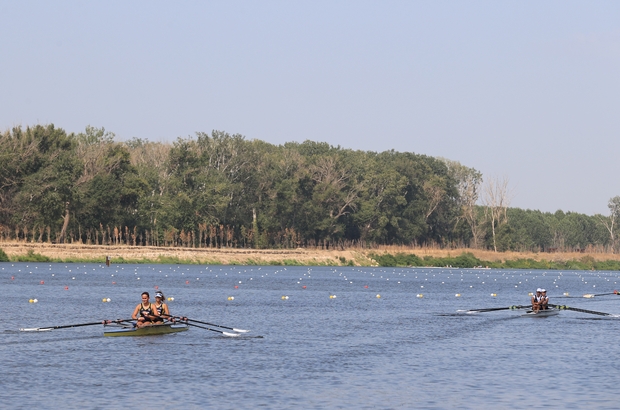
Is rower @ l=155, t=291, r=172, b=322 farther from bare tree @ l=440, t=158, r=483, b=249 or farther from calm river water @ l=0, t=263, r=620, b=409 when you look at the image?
bare tree @ l=440, t=158, r=483, b=249

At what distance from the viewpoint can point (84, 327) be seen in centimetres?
3631

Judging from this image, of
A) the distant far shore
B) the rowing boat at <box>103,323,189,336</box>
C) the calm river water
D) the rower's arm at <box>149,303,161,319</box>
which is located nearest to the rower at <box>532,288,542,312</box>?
the calm river water

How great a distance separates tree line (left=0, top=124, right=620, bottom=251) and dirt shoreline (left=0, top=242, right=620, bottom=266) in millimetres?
3988

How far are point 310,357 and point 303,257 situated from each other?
90.5 meters

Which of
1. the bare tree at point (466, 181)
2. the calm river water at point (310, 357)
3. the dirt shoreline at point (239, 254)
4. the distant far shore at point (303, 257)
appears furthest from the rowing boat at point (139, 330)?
the bare tree at point (466, 181)

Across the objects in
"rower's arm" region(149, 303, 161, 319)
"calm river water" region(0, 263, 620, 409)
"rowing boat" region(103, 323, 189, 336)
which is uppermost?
"rower's arm" region(149, 303, 161, 319)

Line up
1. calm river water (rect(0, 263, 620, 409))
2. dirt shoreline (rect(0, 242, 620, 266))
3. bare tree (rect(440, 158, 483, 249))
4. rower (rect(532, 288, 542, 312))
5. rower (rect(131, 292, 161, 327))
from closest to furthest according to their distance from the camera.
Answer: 1. calm river water (rect(0, 263, 620, 409))
2. rower (rect(131, 292, 161, 327))
3. rower (rect(532, 288, 542, 312))
4. dirt shoreline (rect(0, 242, 620, 266))
5. bare tree (rect(440, 158, 483, 249))

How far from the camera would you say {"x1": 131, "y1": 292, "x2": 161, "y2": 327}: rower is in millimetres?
34750

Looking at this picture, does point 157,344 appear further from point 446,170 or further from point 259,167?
point 446,170

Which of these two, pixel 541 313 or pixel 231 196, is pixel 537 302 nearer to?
pixel 541 313

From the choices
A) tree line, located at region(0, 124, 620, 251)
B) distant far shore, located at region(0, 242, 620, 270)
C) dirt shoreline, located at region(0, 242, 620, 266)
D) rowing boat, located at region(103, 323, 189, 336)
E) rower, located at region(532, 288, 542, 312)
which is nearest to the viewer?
rowing boat, located at region(103, 323, 189, 336)

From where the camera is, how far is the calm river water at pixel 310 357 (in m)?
23.1

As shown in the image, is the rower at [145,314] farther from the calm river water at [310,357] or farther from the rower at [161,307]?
the calm river water at [310,357]

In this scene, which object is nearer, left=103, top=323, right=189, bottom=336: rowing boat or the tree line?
left=103, top=323, right=189, bottom=336: rowing boat
